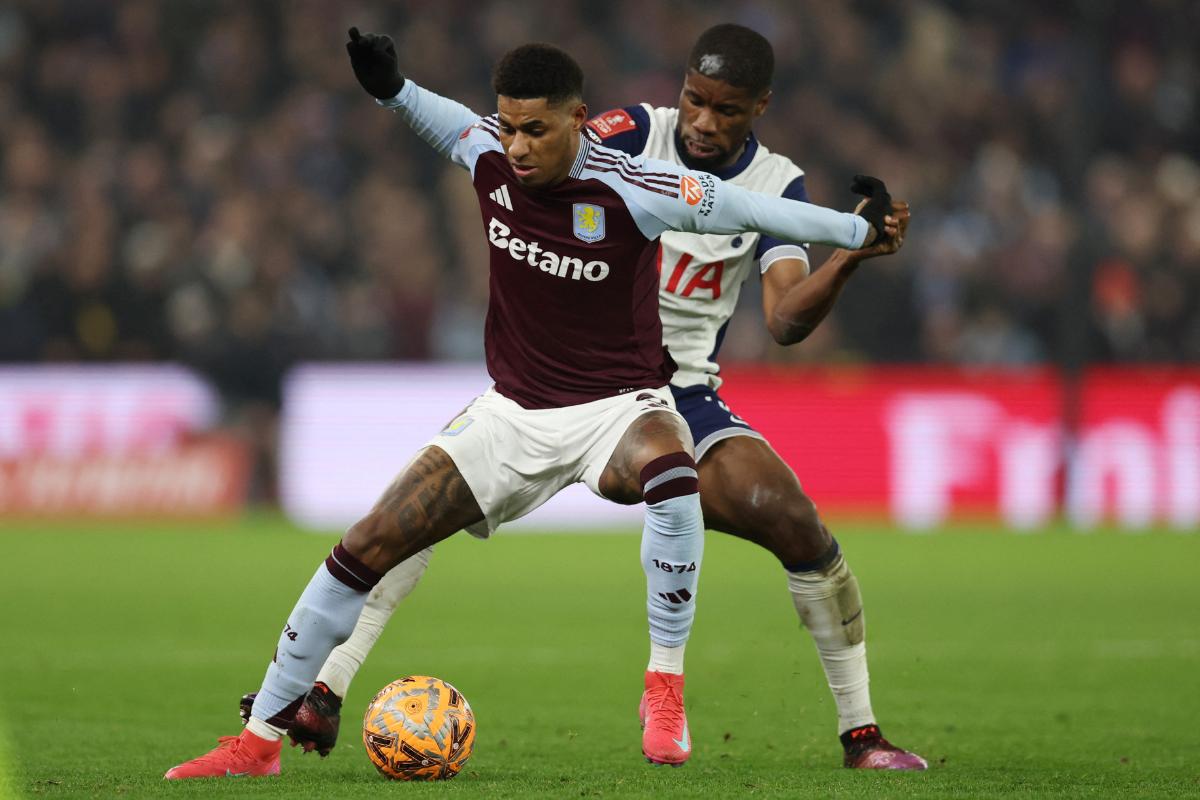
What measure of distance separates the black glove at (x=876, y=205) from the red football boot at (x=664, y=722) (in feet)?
4.71

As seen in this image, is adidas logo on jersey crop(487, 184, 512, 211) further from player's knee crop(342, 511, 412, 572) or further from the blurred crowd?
the blurred crowd

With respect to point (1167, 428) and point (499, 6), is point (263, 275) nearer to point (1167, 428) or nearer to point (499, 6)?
point (499, 6)

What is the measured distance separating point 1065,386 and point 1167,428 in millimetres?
911

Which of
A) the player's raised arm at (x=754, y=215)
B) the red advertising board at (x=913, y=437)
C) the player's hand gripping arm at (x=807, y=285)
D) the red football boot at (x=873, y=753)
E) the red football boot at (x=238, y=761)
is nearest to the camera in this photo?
the red football boot at (x=238, y=761)

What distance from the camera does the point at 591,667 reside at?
812 cm

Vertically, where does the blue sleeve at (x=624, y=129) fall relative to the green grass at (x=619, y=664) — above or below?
above

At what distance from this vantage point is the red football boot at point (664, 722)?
5309 mm

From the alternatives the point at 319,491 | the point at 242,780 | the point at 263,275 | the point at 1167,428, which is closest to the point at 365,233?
the point at 263,275

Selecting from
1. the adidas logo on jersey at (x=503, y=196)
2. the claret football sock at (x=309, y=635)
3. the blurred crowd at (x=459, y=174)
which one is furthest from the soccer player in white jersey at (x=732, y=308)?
the blurred crowd at (x=459, y=174)

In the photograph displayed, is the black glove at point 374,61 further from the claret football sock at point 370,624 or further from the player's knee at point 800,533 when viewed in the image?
the player's knee at point 800,533

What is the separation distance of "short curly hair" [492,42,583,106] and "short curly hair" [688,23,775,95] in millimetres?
711

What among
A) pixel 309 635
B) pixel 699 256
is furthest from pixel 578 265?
pixel 309 635

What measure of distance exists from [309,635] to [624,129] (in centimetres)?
204

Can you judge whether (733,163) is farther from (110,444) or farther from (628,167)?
(110,444)
